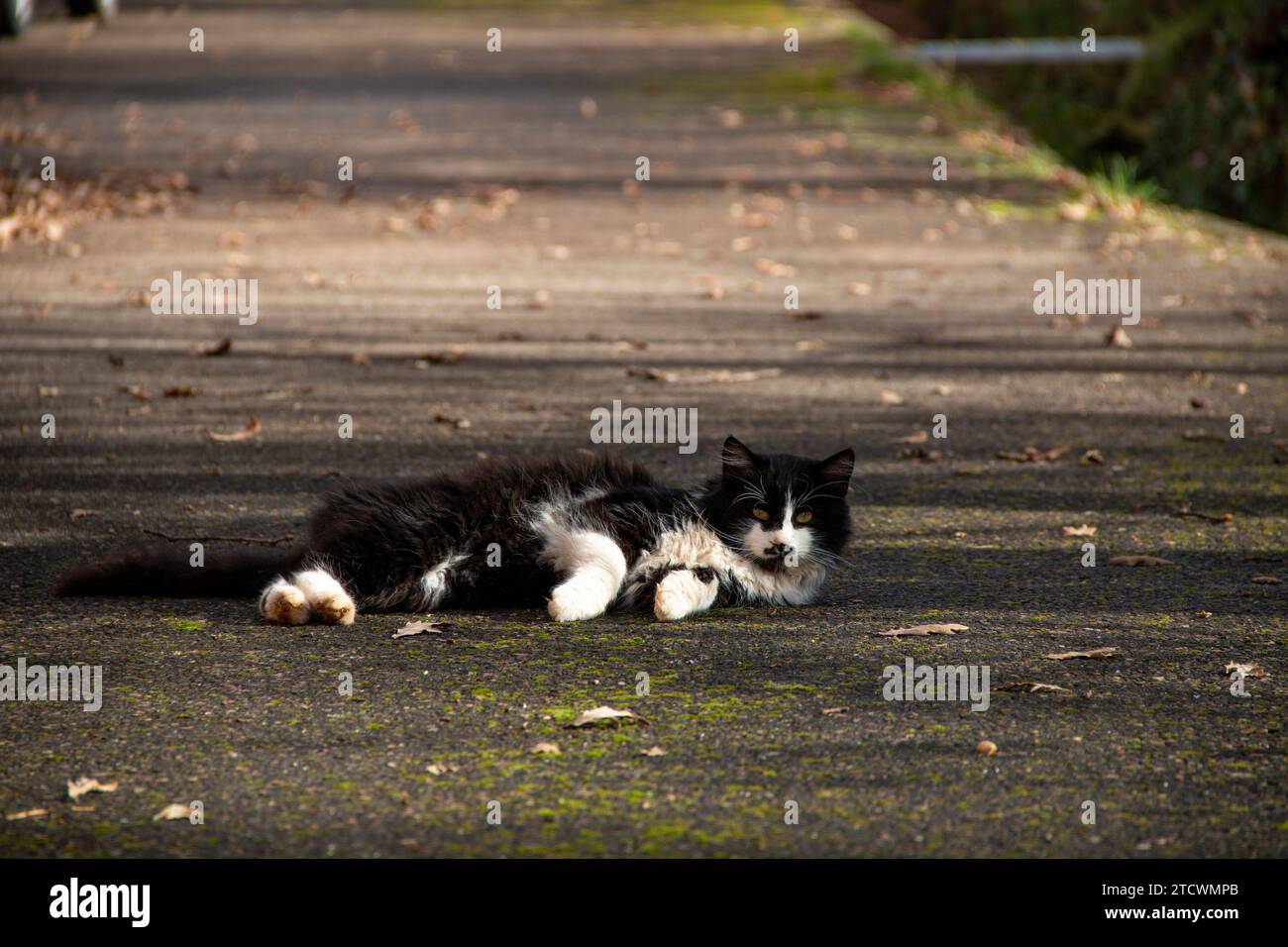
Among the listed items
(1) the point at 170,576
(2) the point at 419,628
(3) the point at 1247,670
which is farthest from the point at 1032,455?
(1) the point at 170,576

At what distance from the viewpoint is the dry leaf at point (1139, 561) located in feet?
20.4

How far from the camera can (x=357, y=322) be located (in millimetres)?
10508

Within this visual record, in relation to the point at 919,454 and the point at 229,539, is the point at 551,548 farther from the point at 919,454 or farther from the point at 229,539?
the point at 919,454

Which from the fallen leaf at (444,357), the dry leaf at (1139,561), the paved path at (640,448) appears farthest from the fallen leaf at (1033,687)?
the fallen leaf at (444,357)

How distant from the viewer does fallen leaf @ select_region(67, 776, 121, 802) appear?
3947mm

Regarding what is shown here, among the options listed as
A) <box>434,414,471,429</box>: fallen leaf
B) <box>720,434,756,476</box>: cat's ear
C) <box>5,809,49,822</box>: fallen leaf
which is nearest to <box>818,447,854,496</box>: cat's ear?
<box>720,434,756,476</box>: cat's ear

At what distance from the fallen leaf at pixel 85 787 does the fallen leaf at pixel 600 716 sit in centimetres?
122

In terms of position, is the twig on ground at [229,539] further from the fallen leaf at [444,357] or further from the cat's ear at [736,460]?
the fallen leaf at [444,357]

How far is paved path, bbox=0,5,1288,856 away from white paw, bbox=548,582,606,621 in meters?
0.11

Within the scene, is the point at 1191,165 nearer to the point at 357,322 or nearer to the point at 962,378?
the point at 962,378

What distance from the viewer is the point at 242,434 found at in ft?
26.0

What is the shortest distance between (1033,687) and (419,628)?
6.38 ft

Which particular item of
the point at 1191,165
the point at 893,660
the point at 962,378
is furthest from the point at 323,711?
the point at 1191,165

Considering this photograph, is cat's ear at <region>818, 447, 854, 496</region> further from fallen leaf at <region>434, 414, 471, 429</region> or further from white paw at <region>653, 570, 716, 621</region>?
fallen leaf at <region>434, 414, 471, 429</region>
